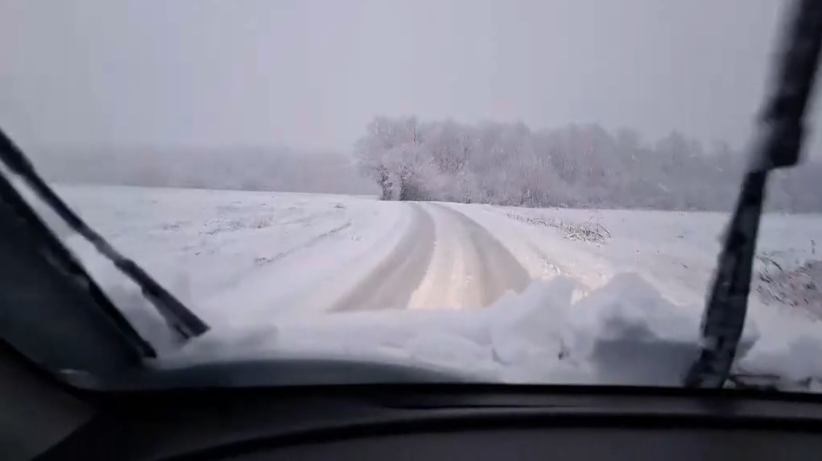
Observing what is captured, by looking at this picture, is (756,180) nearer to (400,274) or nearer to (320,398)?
(400,274)

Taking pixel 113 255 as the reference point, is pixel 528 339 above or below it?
below

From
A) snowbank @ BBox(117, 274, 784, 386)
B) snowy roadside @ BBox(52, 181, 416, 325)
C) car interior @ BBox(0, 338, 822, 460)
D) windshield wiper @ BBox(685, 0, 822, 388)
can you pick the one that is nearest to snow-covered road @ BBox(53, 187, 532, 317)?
snowy roadside @ BBox(52, 181, 416, 325)

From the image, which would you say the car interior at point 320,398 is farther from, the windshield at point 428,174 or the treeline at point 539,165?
the treeline at point 539,165

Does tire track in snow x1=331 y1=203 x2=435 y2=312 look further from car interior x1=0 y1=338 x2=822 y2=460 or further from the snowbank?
car interior x1=0 y1=338 x2=822 y2=460

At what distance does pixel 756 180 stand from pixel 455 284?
149 cm

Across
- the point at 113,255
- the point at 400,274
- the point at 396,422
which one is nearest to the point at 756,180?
the point at 400,274

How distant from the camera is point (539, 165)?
11.3 ft

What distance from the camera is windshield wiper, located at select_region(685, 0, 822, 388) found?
9.22 ft

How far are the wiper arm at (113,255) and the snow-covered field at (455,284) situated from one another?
0.14ft

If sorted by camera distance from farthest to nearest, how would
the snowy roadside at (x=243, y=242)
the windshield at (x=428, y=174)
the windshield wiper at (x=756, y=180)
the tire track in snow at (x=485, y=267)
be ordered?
the tire track in snow at (x=485, y=267), the snowy roadside at (x=243, y=242), the windshield at (x=428, y=174), the windshield wiper at (x=756, y=180)

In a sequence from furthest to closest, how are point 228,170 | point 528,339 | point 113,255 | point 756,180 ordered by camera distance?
1. point 228,170
2. point 528,339
3. point 113,255
4. point 756,180

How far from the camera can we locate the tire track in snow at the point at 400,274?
11.4 ft

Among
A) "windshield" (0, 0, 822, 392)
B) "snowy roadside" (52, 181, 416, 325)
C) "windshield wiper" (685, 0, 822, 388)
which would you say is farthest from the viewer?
"snowy roadside" (52, 181, 416, 325)

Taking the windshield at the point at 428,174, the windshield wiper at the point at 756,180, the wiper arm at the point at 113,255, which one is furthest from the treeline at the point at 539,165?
the wiper arm at the point at 113,255
